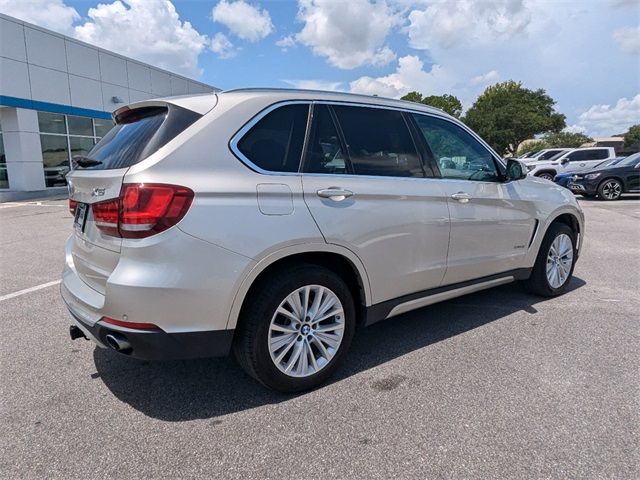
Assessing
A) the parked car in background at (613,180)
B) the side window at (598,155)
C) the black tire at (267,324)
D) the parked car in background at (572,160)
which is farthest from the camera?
the side window at (598,155)

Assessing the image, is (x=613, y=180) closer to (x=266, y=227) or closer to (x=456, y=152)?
(x=456, y=152)

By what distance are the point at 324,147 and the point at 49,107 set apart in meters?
19.6

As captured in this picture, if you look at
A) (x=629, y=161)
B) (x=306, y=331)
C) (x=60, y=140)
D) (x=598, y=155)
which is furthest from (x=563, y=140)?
(x=306, y=331)

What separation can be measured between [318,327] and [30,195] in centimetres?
1933

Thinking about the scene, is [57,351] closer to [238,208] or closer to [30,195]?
[238,208]

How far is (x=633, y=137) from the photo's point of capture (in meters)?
78.3

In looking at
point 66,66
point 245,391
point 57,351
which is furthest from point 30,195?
point 245,391

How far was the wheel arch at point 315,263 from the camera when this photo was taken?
2.61 metres

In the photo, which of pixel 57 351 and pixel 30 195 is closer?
pixel 57 351

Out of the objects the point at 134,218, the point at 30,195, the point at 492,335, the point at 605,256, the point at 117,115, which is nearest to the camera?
the point at 134,218

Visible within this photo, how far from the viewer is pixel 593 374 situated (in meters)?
3.15

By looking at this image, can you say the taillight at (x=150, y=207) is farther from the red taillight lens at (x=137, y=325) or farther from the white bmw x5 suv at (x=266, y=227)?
the red taillight lens at (x=137, y=325)

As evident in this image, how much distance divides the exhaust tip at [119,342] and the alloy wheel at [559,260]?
401cm

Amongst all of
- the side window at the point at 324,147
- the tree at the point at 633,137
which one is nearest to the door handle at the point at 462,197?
the side window at the point at 324,147
